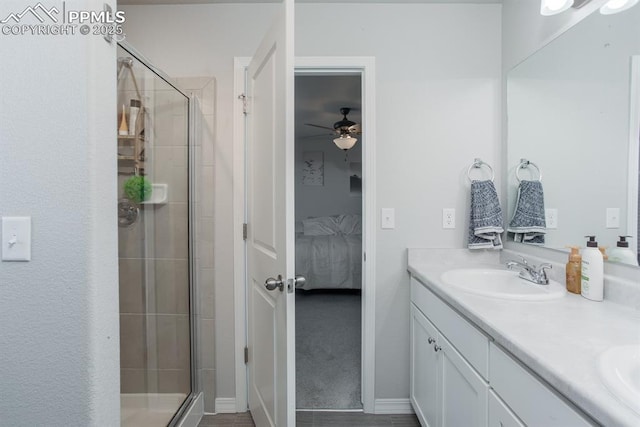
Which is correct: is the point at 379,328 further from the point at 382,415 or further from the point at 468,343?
the point at 468,343

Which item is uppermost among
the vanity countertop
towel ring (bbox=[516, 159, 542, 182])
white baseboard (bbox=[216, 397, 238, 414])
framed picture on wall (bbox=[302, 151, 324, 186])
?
framed picture on wall (bbox=[302, 151, 324, 186])

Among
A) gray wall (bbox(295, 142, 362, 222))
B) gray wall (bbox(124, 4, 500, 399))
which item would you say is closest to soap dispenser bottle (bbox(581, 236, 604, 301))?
gray wall (bbox(124, 4, 500, 399))

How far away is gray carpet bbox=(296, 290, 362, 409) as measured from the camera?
2000 millimetres

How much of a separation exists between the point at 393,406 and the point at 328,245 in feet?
6.95

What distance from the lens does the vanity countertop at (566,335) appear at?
601mm

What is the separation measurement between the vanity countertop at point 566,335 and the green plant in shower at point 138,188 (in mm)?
1521

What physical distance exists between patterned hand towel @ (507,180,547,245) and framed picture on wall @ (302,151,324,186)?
12.9 feet

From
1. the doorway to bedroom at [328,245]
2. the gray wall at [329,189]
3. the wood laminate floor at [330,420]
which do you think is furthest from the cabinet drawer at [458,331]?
the gray wall at [329,189]

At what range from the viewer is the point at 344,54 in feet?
5.99

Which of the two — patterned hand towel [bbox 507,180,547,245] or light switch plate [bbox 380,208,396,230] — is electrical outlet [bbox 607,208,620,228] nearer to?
patterned hand towel [bbox 507,180,547,245]

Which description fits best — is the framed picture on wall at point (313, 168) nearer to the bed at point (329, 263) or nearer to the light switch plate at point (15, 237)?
the bed at point (329, 263)

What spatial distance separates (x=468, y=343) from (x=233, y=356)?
1.39 m

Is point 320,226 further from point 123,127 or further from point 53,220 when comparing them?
point 53,220

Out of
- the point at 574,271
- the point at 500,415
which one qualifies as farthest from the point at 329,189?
the point at 500,415
